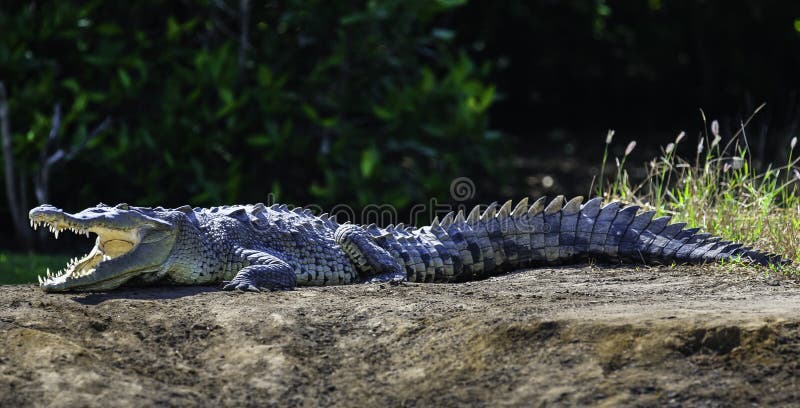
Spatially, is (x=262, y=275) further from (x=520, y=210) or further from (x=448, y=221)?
(x=520, y=210)

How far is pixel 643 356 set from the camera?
4.23 m

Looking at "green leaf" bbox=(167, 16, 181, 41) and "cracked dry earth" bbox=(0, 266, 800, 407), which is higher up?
"green leaf" bbox=(167, 16, 181, 41)

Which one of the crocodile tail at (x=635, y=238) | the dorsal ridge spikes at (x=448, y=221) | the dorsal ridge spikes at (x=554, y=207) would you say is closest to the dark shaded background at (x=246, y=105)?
the dorsal ridge spikes at (x=448, y=221)

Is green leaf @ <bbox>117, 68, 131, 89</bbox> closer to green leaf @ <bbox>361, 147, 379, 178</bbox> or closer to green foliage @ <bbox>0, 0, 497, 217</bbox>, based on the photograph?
green foliage @ <bbox>0, 0, 497, 217</bbox>

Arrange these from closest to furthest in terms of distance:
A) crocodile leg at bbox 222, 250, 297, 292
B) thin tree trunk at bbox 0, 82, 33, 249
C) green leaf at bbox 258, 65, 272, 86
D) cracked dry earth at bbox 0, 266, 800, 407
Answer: cracked dry earth at bbox 0, 266, 800, 407, crocodile leg at bbox 222, 250, 297, 292, thin tree trunk at bbox 0, 82, 33, 249, green leaf at bbox 258, 65, 272, 86

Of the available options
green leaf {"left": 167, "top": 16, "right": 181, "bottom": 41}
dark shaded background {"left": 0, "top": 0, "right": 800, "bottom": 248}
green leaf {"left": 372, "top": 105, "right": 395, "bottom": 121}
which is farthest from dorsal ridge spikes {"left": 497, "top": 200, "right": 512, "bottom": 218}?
green leaf {"left": 167, "top": 16, "right": 181, "bottom": 41}

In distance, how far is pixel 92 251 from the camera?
5.91 meters

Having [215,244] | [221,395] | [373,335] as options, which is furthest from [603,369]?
[215,244]

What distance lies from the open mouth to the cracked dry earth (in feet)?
0.67

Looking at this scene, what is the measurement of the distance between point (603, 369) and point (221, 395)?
1.57 metres

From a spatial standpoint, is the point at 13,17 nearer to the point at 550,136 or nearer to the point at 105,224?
the point at 105,224

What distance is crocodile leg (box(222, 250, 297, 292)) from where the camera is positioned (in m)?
5.85

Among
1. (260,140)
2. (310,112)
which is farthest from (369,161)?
(260,140)

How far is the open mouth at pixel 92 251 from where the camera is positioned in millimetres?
5641
